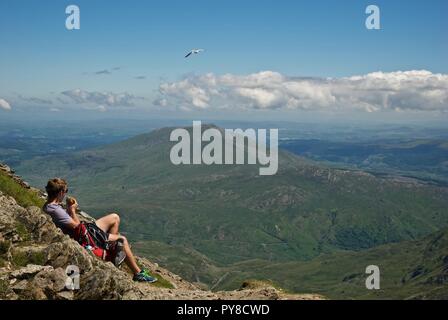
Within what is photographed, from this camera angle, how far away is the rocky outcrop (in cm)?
1867

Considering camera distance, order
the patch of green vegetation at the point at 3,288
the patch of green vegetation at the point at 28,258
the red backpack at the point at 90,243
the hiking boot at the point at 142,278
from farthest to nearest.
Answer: the hiking boot at the point at 142,278 < the red backpack at the point at 90,243 < the patch of green vegetation at the point at 28,258 < the patch of green vegetation at the point at 3,288

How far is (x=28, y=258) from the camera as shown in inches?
852

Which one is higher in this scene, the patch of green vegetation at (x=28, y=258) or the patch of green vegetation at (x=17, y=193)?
the patch of green vegetation at (x=17, y=193)

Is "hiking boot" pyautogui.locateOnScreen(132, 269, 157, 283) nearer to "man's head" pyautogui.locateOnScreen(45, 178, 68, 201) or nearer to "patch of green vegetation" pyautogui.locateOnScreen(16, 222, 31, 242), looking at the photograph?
"man's head" pyautogui.locateOnScreen(45, 178, 68, 201)

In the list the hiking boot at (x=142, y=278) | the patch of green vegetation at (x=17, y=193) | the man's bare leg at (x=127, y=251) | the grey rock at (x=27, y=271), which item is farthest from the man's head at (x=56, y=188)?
the patch of green vegetation at (x=17, y=193)

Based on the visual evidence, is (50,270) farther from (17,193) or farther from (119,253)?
(17,193)

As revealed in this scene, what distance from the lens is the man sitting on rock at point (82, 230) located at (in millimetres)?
24016

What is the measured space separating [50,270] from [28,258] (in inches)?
99.3

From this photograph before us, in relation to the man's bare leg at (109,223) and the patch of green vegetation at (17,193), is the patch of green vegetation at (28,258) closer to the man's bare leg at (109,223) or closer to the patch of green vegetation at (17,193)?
the man's bare leg at (109,223)

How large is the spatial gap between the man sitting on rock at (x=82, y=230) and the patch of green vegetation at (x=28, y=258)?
2.64 meters

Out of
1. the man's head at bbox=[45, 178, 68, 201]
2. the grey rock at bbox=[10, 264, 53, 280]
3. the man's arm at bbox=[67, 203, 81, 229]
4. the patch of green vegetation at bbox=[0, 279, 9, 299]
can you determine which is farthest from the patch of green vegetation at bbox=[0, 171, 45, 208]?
the patch of green vegetation at bbox=[0, 279, 9, 299]
